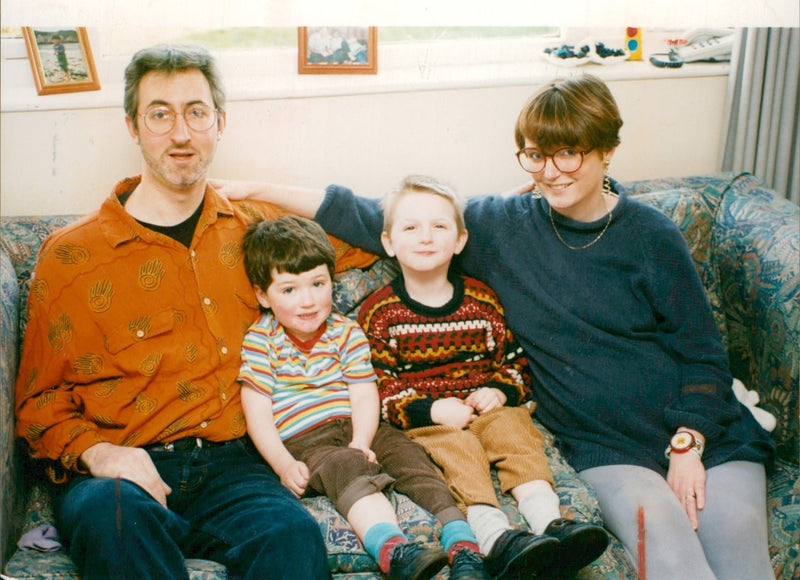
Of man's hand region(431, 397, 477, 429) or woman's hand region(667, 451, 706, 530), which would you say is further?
man's hand region(431, 397, 477, 429)

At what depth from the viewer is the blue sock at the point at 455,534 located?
1.46 meters

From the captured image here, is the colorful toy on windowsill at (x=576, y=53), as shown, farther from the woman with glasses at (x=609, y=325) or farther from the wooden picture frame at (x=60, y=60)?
the wooden picture frame at (x=60, y=60)

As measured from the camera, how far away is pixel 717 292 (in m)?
1.99

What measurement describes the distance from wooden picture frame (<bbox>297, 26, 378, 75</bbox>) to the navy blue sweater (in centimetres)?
55

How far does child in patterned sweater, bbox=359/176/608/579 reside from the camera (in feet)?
5.39

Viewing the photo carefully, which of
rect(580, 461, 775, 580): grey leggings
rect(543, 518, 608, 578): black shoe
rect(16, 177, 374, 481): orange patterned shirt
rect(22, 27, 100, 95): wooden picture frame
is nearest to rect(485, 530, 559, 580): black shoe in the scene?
rect(543, 518, 608, 578): black shoe

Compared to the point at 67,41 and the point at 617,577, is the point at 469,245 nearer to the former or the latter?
the point at 617,577

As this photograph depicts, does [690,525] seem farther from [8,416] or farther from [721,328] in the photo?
[8,416]

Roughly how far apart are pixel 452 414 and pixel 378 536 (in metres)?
0.37

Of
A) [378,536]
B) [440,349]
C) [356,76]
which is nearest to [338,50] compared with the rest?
[356,76]

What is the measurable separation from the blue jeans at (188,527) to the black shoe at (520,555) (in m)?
0.31

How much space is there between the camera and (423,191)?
177 cm

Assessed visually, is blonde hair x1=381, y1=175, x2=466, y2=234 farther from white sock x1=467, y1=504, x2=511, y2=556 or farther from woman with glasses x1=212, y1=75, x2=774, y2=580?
white sock x1=467, y1=504, x2=511, y2=556

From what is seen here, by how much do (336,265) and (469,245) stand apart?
329 mm
